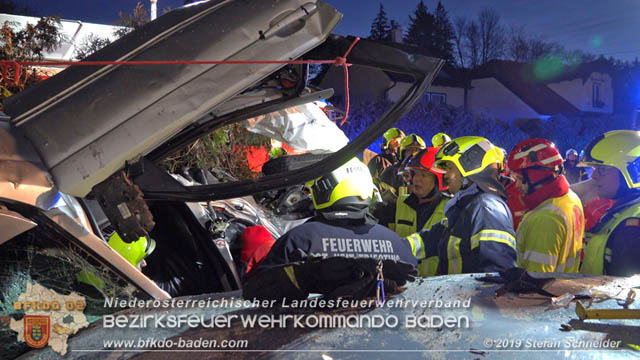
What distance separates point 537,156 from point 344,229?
2.09 metres

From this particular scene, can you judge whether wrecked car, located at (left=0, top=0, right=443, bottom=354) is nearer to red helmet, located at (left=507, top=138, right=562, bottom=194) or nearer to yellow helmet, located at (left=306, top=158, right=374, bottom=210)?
yellow helmet, located at (left=306, top=158, right=374, bottom=210)

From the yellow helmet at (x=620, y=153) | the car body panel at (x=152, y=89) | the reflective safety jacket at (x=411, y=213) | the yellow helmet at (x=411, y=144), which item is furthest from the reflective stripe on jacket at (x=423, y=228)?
the yellow helmet at (x=411, y=144)

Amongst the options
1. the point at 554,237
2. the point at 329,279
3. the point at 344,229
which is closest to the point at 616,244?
the point at 554,237

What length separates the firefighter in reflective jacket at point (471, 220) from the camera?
11.7 ft

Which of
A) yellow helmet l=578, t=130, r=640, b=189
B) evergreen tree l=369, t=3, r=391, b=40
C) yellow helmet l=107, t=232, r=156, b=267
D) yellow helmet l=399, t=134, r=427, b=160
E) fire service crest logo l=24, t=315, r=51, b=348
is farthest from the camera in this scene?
evergreen tree l=369, t=3, r=391, b=40

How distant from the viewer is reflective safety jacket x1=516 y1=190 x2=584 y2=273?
377cm

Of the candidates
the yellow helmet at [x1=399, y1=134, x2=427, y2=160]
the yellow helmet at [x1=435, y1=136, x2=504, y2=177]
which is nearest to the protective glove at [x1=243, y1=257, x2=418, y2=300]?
the yellow helmet at [x1=435, y1=136, x2=504, y2=177]

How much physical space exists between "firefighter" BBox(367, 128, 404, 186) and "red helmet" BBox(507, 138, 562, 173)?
434 centimetres

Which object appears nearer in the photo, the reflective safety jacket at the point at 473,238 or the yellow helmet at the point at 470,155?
the reflective safety jacket at the point at 473,238

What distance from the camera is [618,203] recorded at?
4.12 meters

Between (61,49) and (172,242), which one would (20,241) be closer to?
(172,242)

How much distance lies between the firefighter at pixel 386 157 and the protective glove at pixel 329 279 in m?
7.02

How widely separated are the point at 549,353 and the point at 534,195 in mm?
3032

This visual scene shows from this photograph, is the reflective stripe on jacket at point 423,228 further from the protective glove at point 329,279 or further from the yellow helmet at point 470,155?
the protective glove at point 329,279
